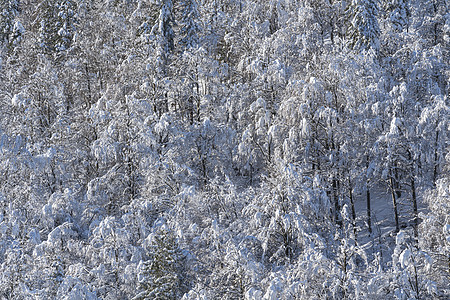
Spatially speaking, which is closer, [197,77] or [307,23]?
[197,77]

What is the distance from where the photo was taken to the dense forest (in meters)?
23.2

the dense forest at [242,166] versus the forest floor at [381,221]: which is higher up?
the dense forest at [242,166]

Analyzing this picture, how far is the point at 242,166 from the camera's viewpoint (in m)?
30.2

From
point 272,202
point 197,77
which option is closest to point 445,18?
point 197,77

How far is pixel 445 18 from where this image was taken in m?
38.8

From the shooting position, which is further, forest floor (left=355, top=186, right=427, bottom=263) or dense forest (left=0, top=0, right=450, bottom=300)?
forest floor (left=355, top=186, right=427, bottom=263)

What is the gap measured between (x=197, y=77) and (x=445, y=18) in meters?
19.1

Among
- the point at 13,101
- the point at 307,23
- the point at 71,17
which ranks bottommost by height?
the point at 13,101

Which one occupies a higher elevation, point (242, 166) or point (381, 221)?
point (242, 166)

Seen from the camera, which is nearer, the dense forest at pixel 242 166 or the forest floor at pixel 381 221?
the dense forest at pixel 242 166

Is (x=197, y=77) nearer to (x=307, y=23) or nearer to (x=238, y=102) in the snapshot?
(x=238, y=102)

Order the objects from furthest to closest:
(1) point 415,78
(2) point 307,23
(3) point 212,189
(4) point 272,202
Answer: (2) point 307,23 → (1) point 415,78 → (3) point 212,189 → (4) point 272,202

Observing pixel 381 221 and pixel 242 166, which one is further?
pixel 242 166

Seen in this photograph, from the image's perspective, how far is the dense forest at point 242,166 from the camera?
23250 mm
